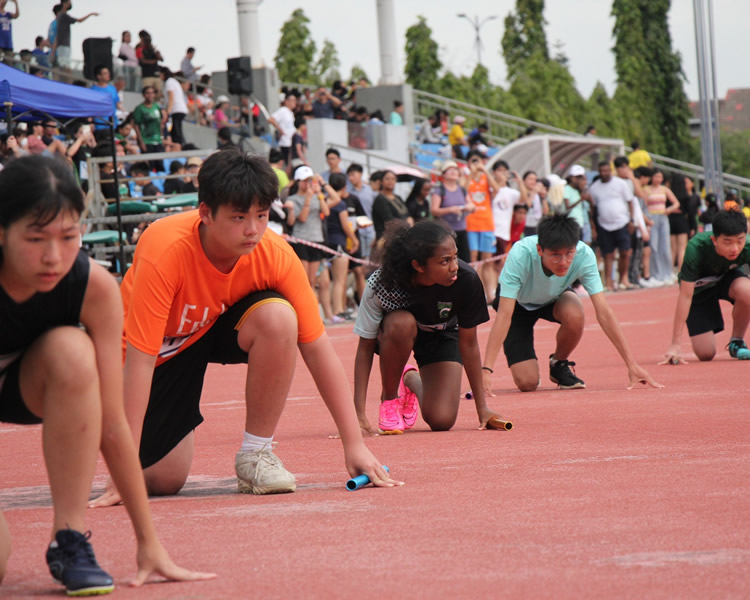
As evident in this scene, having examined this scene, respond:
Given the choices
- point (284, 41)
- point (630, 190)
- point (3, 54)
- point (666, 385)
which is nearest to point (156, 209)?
point (3, 54)

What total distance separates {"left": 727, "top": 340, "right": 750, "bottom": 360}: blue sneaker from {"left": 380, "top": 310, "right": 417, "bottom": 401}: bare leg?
461cm

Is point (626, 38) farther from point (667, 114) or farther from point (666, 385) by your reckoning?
point (666, 385)

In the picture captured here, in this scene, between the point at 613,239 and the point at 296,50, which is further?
the point at 296,50

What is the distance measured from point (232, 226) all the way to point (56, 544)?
5.44ft

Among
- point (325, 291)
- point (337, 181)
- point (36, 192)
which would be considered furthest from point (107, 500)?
point (337, 181)

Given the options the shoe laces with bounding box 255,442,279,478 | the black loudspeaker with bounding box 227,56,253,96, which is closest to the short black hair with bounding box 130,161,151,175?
the black loudspeaker with bounding box 227,56,253,96

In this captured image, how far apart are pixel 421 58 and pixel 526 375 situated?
152 feet

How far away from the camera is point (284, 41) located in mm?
57188

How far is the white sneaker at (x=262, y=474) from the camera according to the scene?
508 centimetres

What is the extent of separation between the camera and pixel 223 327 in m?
5.28

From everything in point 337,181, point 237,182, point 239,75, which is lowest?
point 237,182

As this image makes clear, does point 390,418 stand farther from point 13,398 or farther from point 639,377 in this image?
point 13,398

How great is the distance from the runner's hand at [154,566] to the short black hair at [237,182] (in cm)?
162

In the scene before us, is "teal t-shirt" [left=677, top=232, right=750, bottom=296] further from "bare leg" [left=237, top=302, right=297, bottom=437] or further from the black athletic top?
the black athletic top
